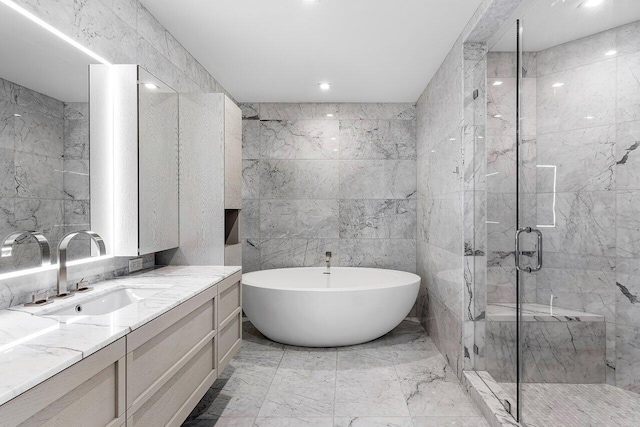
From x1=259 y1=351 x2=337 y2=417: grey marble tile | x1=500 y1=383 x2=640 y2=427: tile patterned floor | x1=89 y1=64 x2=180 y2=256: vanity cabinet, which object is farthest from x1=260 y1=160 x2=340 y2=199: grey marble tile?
x1=500 y1=383 x2=640 y2=427: tile patterned floor

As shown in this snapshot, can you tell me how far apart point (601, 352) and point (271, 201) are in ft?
11.2

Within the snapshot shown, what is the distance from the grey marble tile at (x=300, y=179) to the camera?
4414mm

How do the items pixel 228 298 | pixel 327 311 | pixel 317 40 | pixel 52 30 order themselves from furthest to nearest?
pixel 327 311 < pixel 317 40 < pixel 228 298 < pixel 52 30

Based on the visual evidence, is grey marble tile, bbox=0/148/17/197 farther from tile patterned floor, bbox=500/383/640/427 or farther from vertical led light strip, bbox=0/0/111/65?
tile patterned floor, bbox=500/383/640/427

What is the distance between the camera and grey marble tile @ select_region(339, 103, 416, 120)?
4418mm

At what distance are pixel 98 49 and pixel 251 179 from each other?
2515 millimetres

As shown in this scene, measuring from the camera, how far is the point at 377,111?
4.42 m

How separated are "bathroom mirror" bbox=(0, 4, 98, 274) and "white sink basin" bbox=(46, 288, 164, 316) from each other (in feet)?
0.81

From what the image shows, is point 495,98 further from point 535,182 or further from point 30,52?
point 30,52

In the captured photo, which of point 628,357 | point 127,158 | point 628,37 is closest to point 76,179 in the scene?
point 127,158

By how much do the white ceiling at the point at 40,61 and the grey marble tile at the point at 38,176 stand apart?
11.6 inches

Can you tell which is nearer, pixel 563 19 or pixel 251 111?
pixel 563 19

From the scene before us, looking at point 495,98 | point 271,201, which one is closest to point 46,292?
point 495,98

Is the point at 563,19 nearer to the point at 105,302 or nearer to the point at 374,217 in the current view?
the point at 105,302
